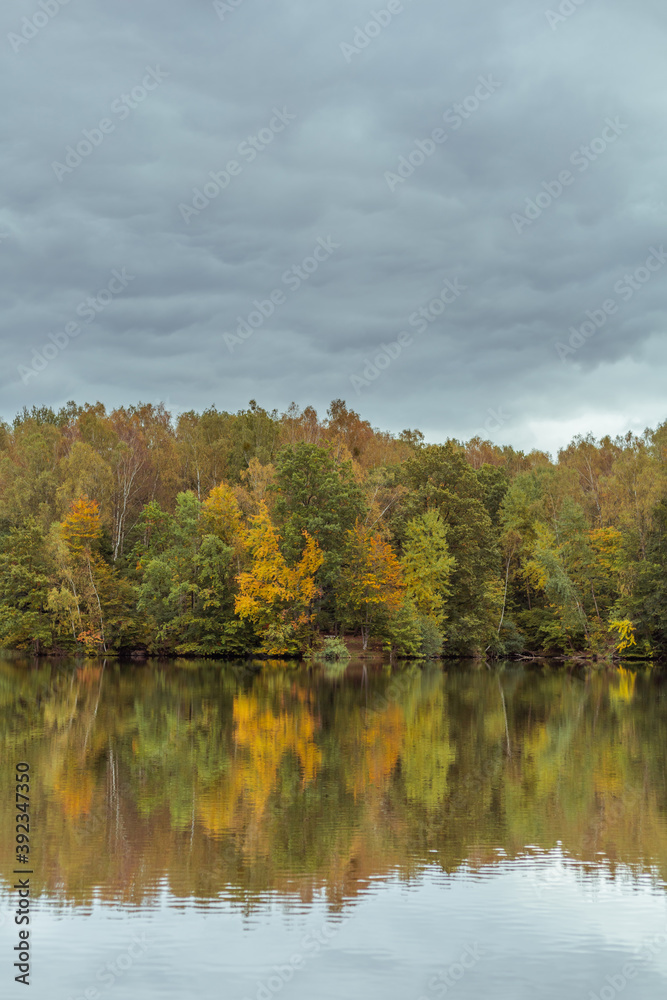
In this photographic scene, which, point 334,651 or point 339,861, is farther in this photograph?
point 334,651

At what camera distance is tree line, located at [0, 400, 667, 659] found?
64.7 meters

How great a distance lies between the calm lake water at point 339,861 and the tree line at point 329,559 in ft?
121

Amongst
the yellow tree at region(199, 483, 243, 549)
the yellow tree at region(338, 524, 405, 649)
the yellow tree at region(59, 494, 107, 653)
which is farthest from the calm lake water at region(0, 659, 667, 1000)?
the yellow tree at region(199, 483, 243, 549)

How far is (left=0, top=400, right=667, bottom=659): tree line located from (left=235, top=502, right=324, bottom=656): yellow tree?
14 cm

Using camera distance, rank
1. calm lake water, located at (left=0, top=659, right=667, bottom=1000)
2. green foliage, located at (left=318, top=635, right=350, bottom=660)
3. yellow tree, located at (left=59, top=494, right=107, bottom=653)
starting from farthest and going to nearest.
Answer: yellow tree, located at (left=59, top=494, right=107, bottom=653) < green foliage, located at (left=318, top=635, right=350, bottom=660) < calm lake water, located at (left=0, top=659, right=667, bottom=1000)

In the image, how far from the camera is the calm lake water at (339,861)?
9.46 metres

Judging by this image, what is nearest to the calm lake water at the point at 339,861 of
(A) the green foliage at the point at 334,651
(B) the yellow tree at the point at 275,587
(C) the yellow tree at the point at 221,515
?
(B) the yellow tree at the point at 275,587

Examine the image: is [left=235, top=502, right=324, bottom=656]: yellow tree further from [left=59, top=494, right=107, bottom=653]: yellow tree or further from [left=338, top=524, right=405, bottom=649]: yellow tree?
[left=59, top=494, right=107, bottom=653]: yellow tree

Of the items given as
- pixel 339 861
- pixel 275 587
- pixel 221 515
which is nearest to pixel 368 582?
pixel 275 587

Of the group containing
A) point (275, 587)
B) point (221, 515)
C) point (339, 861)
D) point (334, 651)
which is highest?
point (221, 515)

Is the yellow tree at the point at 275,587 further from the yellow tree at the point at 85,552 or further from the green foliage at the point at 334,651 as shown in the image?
the yellow tree at the point at 85,552

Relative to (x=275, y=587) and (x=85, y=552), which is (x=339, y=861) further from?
(x=85, y=552)

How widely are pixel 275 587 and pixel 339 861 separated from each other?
49854 mm

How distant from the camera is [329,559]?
6369cm
